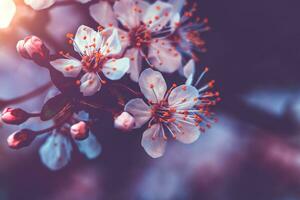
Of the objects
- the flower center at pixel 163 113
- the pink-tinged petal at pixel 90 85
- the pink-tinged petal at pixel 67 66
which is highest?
the pink-tinged petal at pixel 67 66

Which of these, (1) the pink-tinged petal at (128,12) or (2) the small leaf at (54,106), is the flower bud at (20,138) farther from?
(1) the pink-tinged petal at (128,12)

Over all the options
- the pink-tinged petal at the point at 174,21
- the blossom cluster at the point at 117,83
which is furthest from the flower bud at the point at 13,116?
the pink-tinged petal at the point at 174,21

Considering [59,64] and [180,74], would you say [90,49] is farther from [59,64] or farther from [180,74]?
[180,74]

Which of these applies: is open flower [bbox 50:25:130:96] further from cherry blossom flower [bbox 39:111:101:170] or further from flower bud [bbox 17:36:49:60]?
cherry blossom flower [bbox 39:111:101:170]

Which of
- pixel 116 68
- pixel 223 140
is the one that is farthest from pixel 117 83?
pixel 223 140

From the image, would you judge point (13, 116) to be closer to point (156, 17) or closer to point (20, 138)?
point (20, 138)
